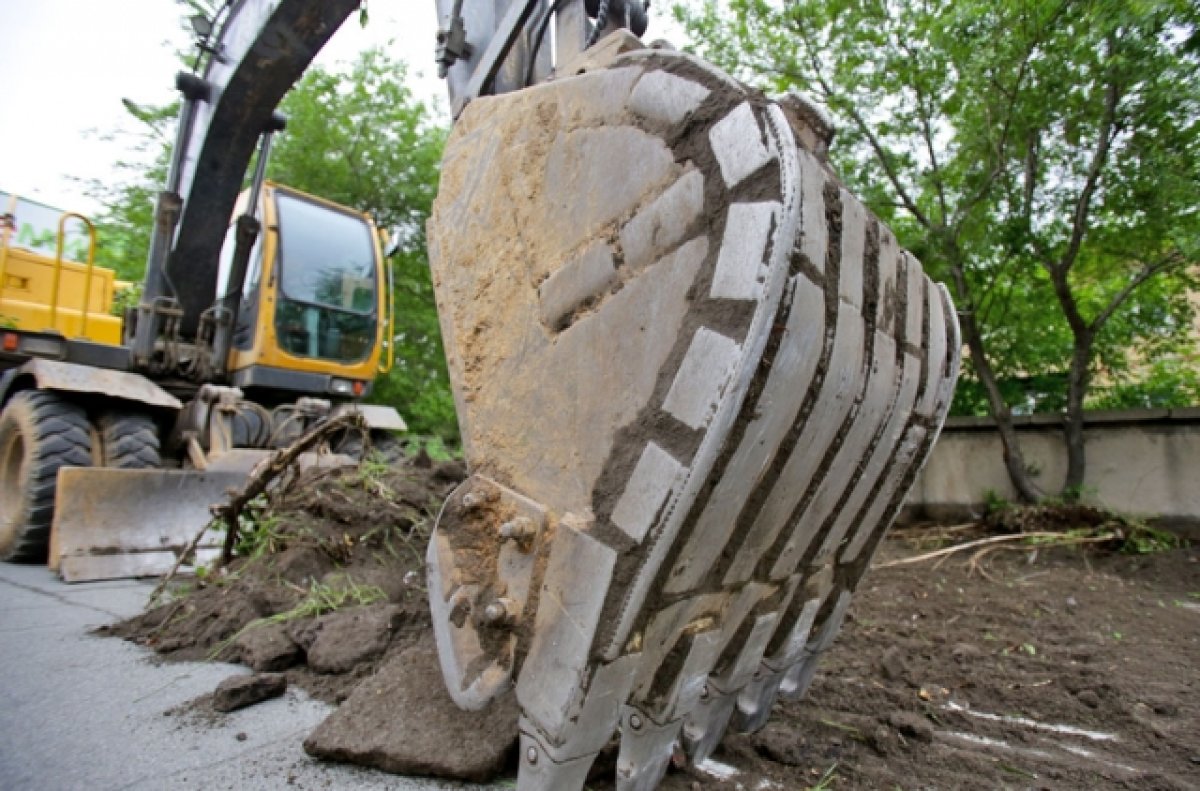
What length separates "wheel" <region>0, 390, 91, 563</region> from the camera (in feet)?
14.3

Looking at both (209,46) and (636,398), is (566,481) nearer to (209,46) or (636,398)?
→ (636,398)

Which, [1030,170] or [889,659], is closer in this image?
[889,659]

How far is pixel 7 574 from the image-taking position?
402 centimetres

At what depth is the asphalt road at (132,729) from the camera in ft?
5.07

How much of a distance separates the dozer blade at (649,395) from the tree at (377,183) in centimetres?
1115

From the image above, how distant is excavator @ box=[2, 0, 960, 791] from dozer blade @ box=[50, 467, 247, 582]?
2939 millimetres

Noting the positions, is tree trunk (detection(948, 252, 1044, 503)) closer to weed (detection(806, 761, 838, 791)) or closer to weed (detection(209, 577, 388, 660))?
weed (detection(806, 761, 838, 791))

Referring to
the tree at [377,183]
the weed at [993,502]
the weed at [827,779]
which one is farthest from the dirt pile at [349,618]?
the tree at [377,183]

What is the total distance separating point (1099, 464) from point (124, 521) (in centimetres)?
699

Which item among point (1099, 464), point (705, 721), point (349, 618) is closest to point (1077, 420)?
point (1099, 464)

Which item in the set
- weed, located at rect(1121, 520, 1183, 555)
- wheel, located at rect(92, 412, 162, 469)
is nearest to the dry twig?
weed, located at rect(1121, 520, 1183, 555)

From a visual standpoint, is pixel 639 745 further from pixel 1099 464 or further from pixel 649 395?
pixel 1099 464

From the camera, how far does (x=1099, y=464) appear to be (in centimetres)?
566

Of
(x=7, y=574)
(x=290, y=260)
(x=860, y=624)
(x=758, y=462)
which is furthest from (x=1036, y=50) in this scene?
(x=7, y=574)
